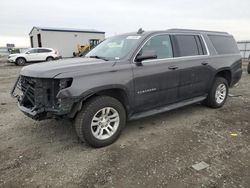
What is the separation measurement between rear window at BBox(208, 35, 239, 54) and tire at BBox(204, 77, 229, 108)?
0.72 meters

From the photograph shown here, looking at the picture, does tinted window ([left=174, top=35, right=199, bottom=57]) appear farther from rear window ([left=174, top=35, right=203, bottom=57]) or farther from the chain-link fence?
the chain-link fence

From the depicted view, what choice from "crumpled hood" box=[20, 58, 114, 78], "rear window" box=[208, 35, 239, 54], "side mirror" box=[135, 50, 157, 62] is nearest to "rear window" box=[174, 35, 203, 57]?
"rear window" box=[208, 35, 239, 54]

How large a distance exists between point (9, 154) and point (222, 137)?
3.65 m

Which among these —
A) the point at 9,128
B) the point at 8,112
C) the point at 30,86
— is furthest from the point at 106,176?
the point at 8,112

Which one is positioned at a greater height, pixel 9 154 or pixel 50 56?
pixel 50 56

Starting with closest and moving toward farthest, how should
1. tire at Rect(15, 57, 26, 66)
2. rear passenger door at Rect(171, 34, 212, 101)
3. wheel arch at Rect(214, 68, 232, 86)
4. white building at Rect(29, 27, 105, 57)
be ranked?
1. rear passenger door at Rect(171, 34, 212, 101)
2. wheel arch at Rect(214, 68, 232, 86)
3. tire at Rect(15, 57, 26, 66)
4. white building at Rect(29, 27, 105, 57)

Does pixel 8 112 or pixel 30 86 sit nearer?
pixel 30 86

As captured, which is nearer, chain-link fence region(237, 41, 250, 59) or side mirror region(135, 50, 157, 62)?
side mirror region(135, 50, 157, 62)

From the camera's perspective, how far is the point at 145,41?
441cm

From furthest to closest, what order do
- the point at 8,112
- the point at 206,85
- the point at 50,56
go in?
the point at 50,56 < the point at 8,112 < the point at 206,85

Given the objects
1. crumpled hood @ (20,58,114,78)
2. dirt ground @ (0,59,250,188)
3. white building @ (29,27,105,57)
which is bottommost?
dirt ground @ (0,59,250,188)

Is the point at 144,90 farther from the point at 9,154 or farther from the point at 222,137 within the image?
the point at 9,154

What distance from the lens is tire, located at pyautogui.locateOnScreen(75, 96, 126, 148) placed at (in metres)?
3.69

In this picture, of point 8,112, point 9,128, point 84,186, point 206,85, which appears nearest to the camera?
point 84,186
